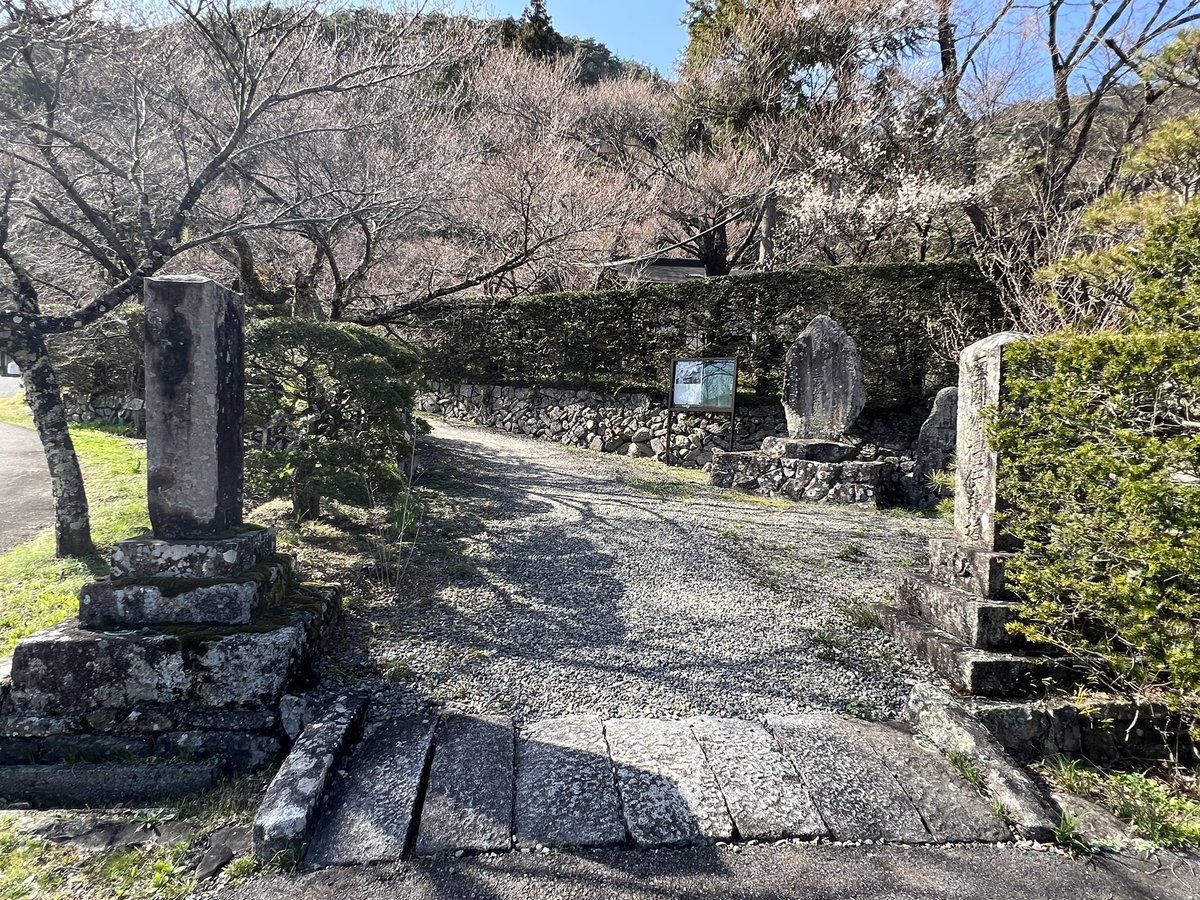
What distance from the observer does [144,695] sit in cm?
285

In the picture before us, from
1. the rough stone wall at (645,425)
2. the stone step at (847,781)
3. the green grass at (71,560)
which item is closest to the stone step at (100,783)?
the green grass at (71,560)

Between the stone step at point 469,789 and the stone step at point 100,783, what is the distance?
1060 mm

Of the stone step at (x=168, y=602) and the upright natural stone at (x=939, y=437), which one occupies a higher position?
the upright natural stone at (x=939, y=437)

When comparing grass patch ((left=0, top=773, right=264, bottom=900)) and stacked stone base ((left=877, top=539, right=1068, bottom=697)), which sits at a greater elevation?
stacked stone base ((left=877, top=539, right=1068, bottom=697))

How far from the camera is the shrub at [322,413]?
15.3ft

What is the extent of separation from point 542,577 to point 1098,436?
3606mm

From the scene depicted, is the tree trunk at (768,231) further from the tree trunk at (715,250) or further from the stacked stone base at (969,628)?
the stacked stone base at (969,628)

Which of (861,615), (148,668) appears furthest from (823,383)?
(148,668)

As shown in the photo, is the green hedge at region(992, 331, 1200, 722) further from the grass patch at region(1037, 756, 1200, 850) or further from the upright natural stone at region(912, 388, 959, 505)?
the upright natural stone at region(912, 388, 959, 505)

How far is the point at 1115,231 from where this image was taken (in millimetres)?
6098

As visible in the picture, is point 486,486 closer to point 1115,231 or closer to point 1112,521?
point 1112,521

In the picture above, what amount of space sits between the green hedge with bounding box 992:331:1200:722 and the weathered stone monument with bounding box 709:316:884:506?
458cm

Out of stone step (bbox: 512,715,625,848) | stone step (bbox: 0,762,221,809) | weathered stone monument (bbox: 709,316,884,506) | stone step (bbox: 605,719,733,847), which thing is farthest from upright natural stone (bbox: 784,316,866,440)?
stone step (bbox: 0,762,221,809)

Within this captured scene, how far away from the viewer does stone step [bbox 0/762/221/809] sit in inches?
103
